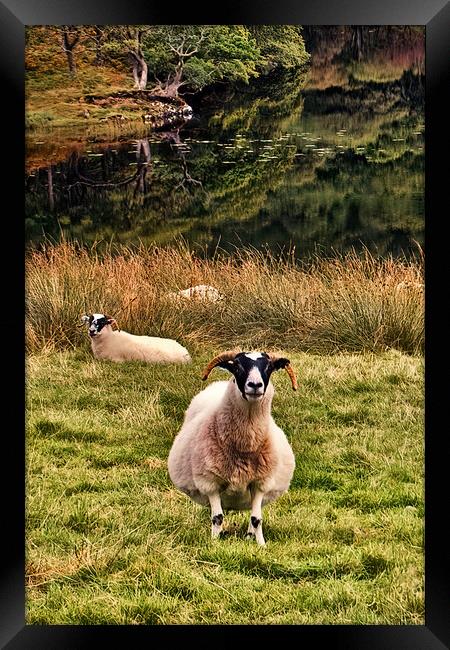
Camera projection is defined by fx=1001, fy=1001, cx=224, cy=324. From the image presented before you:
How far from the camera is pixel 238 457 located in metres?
5.43

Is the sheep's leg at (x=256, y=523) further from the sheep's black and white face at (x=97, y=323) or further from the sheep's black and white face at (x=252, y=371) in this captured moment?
the sheep's black and white face at (x=97, y=323)

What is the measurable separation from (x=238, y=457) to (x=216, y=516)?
13.2 inches

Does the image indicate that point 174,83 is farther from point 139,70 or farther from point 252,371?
point 252,371

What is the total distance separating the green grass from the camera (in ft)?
16.7

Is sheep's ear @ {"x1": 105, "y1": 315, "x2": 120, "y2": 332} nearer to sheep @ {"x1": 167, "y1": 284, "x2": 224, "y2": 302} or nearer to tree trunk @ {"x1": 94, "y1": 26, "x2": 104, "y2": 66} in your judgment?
sheep @ {"x1": 167, "y1": 284, "x2": 224, "y2": 302}

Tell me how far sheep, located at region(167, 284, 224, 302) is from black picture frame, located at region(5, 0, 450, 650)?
2.07 m

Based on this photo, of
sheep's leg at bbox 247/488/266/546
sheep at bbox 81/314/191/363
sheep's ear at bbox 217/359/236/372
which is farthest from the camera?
sheep at bbox 81/314/191/363

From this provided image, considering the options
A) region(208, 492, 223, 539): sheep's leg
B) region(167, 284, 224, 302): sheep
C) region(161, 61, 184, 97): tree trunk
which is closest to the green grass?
region(208, 492, 223, 539): sheep's leg

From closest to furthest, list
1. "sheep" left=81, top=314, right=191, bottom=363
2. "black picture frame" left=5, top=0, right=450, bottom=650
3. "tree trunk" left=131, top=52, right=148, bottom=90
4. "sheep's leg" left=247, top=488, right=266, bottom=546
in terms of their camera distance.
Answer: "black picture frame" left=5, top=0, right=450, bottom=650
"sheep's leg" left=247, top=488, right=266, bottom=546
"tree trunk" left=131, top=52, right=148, bottom=90
"sheep" left=81, top=314, right=191, bottom=363

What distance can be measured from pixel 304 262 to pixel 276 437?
1916mm
